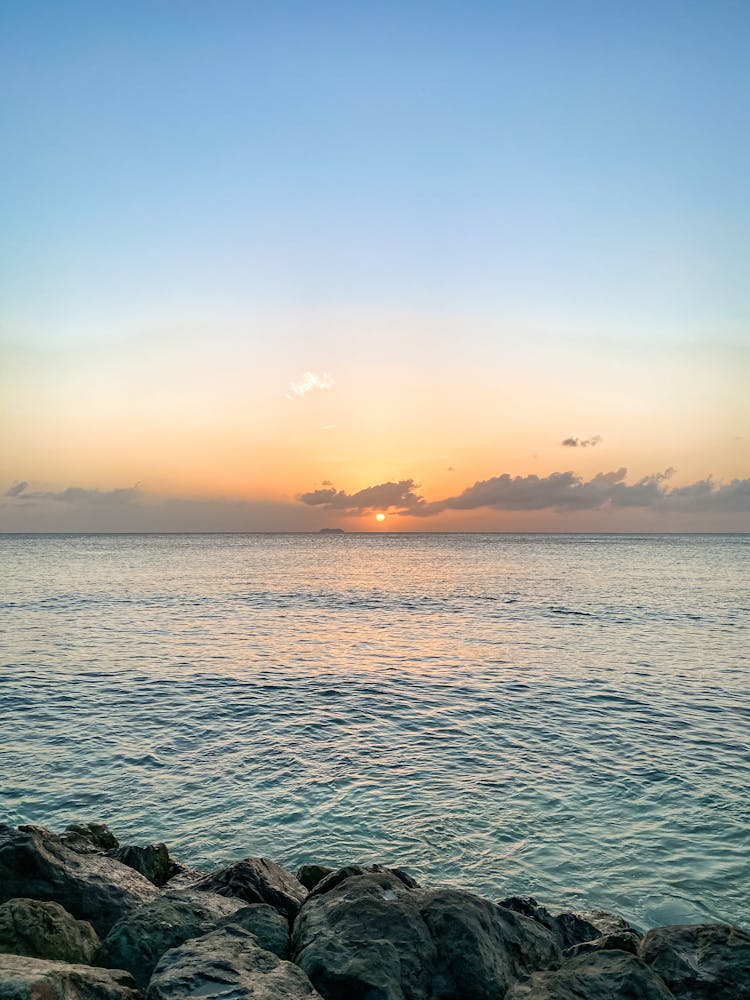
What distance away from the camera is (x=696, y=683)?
25.7 m

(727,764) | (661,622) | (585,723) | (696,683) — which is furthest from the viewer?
(661,622)

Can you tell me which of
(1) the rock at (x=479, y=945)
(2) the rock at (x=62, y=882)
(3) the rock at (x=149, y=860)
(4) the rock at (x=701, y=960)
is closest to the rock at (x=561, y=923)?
(1) the rock at (x=479, y=945)

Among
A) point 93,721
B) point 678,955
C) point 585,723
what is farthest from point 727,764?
point 93,721

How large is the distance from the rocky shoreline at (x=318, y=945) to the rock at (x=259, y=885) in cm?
2

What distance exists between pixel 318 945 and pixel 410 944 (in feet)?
3.20

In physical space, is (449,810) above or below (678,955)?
below

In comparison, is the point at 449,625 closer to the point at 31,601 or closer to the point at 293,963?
the point at 31,601

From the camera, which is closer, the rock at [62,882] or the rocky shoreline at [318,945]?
the rocky shoreline at [318,945]

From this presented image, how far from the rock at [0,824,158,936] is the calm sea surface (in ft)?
9.39

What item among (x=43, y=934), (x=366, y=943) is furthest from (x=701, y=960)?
(x=43, y=934)

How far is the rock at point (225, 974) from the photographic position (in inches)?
251

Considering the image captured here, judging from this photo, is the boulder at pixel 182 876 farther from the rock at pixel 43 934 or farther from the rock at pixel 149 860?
the rock at pixel 43 934

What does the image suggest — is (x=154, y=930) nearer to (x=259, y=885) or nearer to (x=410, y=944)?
(x=259, y=885)

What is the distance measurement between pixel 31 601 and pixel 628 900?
170 feet
